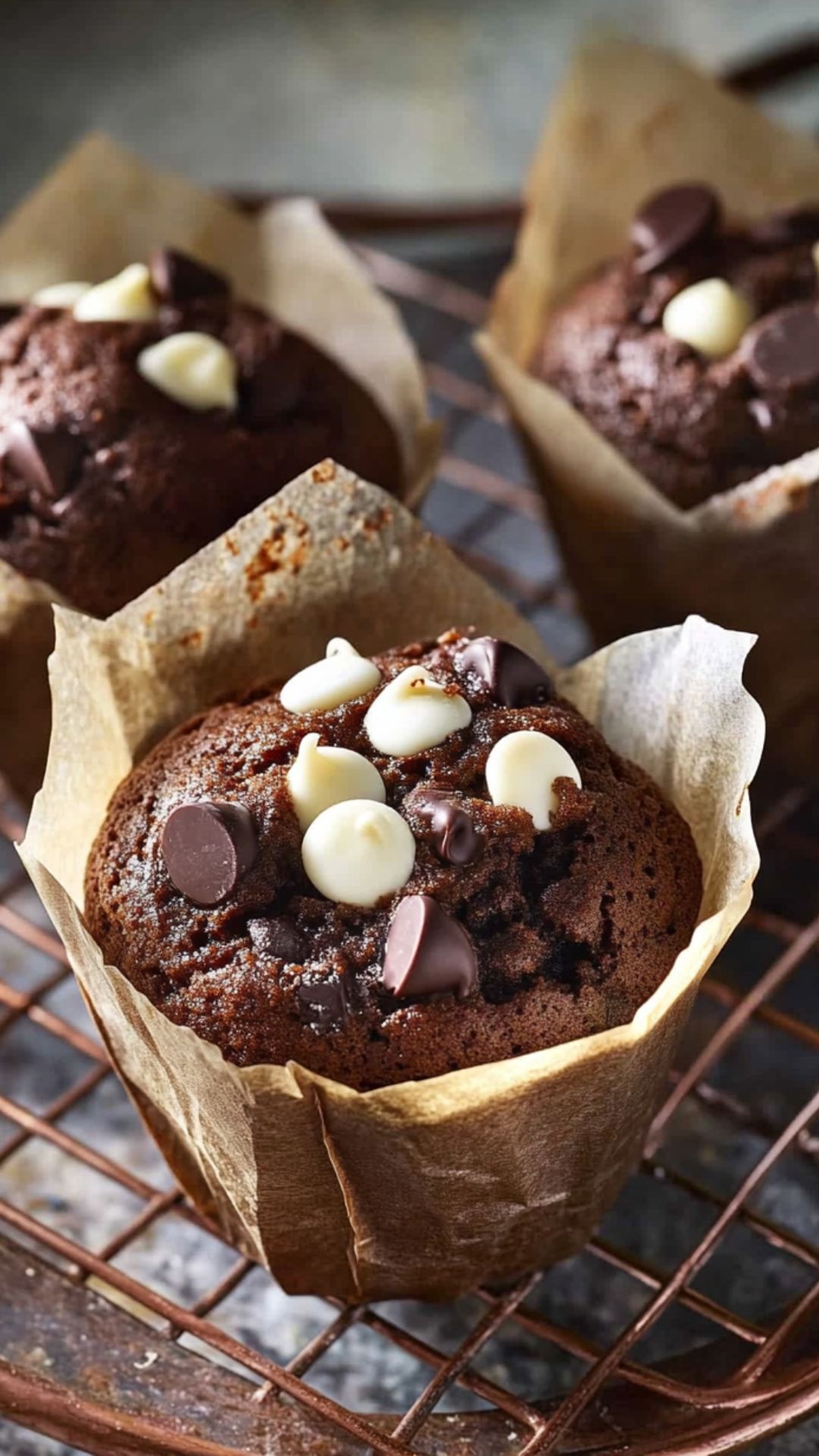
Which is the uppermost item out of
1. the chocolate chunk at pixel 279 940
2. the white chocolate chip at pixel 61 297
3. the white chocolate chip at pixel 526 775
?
the white chocolate chip at pixel 61 297

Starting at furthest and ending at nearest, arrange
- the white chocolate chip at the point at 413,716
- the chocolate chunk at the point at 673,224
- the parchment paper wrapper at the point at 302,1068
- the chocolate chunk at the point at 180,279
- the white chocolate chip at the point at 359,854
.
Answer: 1. the chocolate chunk at the point at 673,224
2. the chocolate chunk at the point at 180,279
3. the white chocolate chip at the point at 413,716
4. the white chocolate chip at the point at 359,854
5. the parchment paper wrapper at the point at 302,1068

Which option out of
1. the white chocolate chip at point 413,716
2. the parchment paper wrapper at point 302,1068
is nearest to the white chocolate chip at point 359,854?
the white chocolate chip at point 413,716

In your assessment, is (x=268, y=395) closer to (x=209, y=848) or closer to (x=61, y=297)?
(x=61, y=297)

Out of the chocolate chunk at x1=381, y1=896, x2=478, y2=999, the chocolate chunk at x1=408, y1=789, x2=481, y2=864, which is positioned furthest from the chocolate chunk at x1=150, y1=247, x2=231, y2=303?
the chocolate chunk at x1=381, y1=896, x2=478, y2=999

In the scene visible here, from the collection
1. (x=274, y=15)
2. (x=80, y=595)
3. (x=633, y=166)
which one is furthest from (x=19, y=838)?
(x=274, y=15)

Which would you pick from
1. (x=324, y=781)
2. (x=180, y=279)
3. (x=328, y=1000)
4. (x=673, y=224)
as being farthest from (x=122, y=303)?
(x=328, y=1000)

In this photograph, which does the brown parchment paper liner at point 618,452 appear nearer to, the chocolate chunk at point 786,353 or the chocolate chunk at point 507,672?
the chocolate chunk at point 786,353
